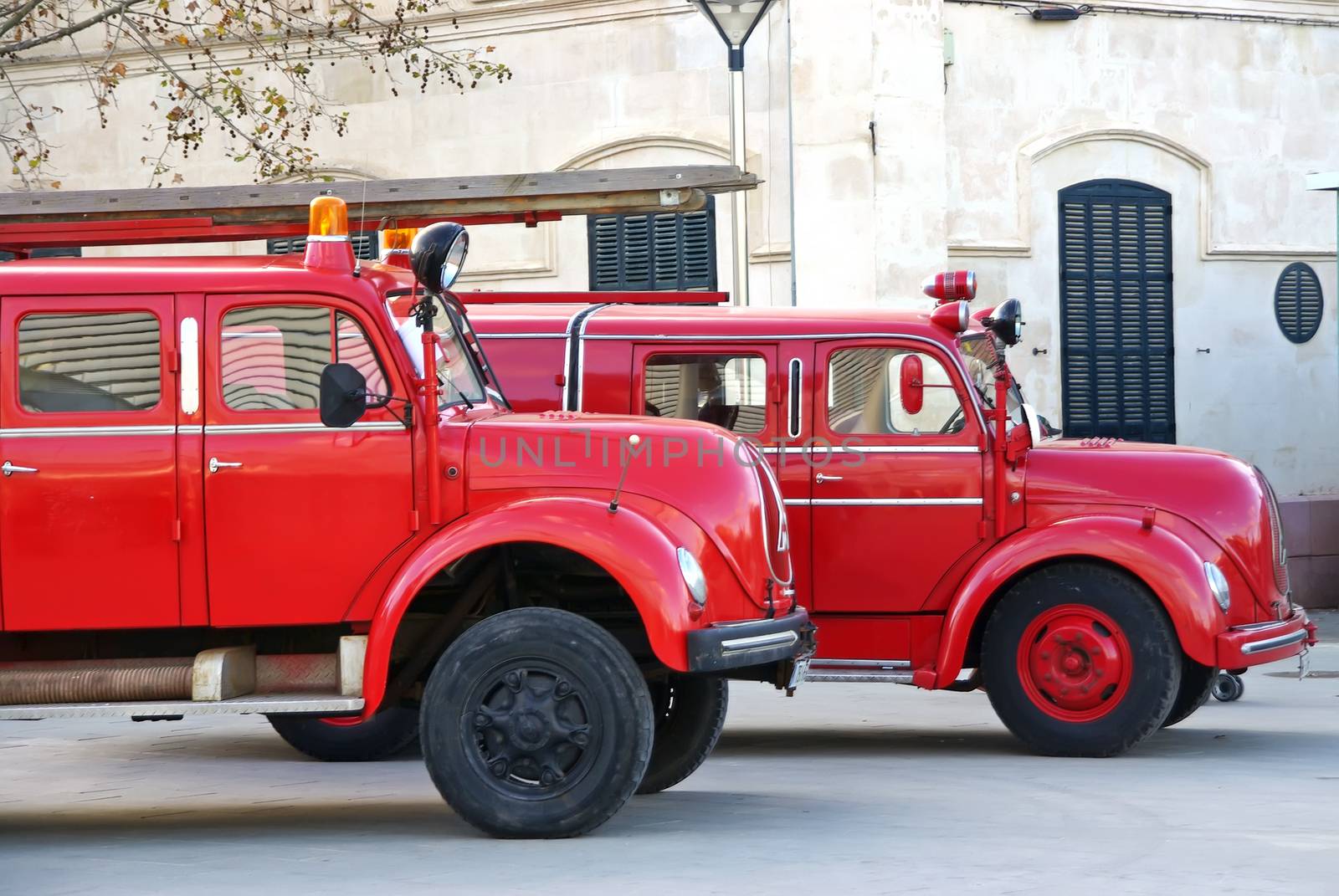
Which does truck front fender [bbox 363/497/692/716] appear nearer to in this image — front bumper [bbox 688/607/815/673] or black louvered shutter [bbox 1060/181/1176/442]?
front bumper [bbox 688/607/815/673]

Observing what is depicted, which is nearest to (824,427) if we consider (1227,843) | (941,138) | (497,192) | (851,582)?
(851,582)

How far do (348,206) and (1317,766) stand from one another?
5300 millimetres

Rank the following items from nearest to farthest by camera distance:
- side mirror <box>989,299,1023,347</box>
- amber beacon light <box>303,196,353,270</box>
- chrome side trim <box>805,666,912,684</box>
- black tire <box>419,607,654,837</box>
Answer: black tire <box>419,607,654,837</box>, amber beacon light <box>303,196,353,270</box>, chrome side trim <box>805,666,912,684</box>, side mirror <box>989,299,1023,347</box>

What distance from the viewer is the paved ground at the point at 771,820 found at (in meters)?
6.54

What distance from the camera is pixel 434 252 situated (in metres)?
7.89

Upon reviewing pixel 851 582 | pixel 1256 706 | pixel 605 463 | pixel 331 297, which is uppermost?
pixel 331 297

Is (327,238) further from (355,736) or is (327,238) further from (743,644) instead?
(355,736)

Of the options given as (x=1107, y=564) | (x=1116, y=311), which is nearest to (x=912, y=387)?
(x=1107, y=564)

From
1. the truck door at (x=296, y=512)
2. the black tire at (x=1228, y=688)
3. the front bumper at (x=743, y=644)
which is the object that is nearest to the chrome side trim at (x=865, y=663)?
the front bumper at (x=743, y=644)

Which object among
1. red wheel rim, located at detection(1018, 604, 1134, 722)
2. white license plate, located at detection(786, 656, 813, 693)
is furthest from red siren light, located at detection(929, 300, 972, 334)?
white license plate, located at detection(786, 656, 813, 693)

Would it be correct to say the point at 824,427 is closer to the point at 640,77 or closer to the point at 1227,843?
the point at 1227,843

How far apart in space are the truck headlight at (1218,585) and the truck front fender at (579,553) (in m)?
3.44

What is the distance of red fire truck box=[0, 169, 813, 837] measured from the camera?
730 centimetres

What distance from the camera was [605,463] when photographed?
7.55m
